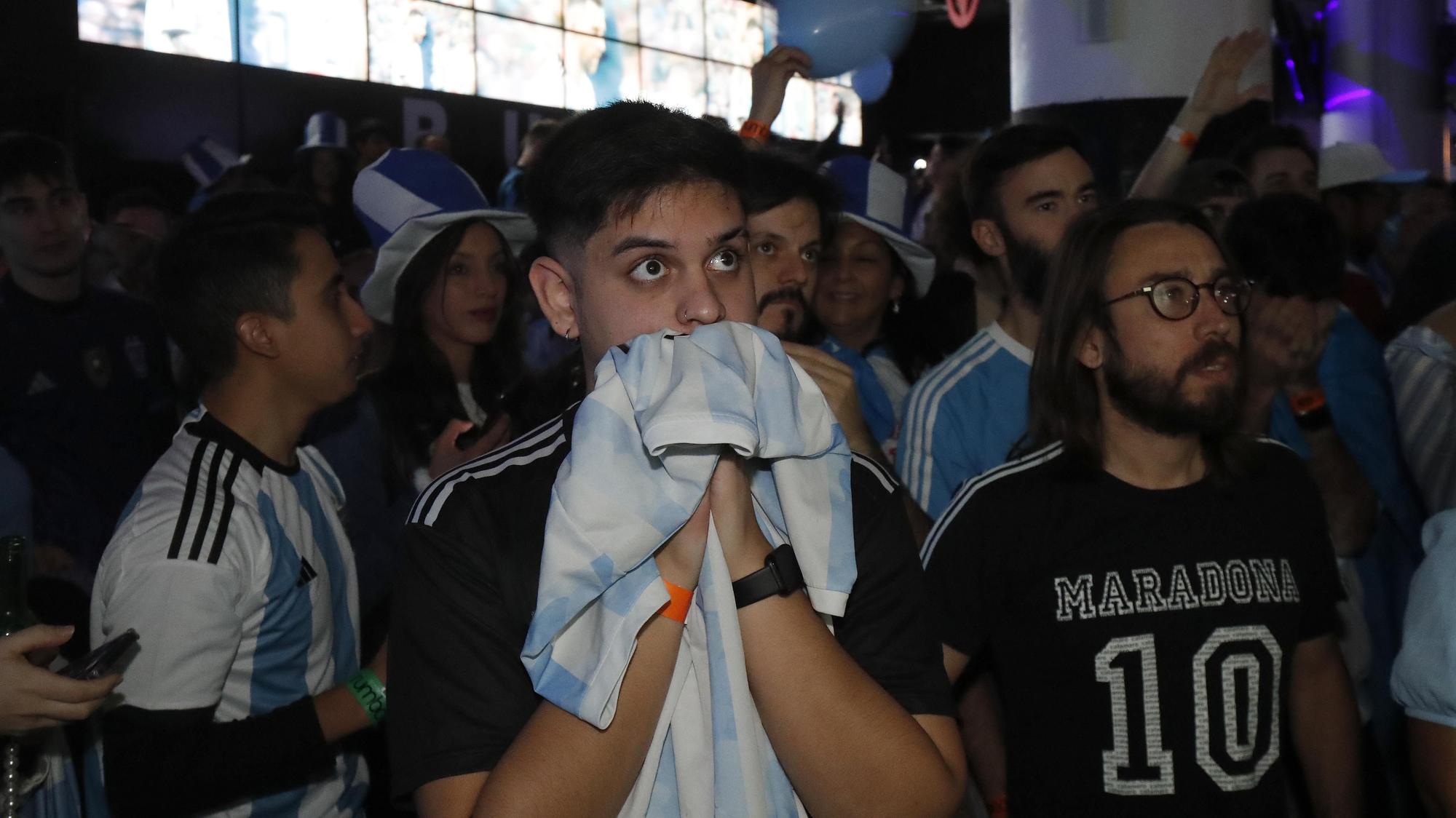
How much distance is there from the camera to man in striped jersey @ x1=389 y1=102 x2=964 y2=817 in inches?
54.4

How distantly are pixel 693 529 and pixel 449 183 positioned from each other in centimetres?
229

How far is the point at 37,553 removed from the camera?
324 centimetres

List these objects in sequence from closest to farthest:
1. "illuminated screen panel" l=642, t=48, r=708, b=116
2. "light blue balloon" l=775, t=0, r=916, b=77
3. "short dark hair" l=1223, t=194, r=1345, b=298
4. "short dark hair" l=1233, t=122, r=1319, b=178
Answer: "short dark hair" l=1223, t=194, r=1345, b=298
"light blue balloon" l=775, t=0, r=916, b=77
"short dark hair" l=1233, t=122, r=1319, b=178
"illuminated screen panel" l=642, t=48, r=708, b=116

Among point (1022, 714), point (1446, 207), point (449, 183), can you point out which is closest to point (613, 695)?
point (1022, 714)

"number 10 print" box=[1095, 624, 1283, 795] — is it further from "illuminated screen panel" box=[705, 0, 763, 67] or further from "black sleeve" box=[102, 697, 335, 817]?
"illuminated screen panel" box=[705, 0, 763, 67]

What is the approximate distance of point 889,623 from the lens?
157 centimetres

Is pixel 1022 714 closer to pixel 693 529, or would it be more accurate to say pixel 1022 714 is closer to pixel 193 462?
pixel 693 529

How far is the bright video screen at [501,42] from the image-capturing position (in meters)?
8.24

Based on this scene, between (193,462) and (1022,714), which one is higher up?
(193,462)

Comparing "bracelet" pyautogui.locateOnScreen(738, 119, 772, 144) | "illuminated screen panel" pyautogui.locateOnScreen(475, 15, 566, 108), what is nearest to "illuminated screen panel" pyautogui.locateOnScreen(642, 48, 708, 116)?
"illuminated screen panel" pyautogui.locateOnScreen(475, 15, 566, 108)

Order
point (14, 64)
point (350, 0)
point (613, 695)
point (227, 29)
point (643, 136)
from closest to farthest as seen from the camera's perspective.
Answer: point (613, 695) < point (643, 136) < point (14, 64) < point (227, 29) < point (350, 0)

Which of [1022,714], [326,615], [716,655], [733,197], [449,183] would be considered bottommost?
[1022,714]

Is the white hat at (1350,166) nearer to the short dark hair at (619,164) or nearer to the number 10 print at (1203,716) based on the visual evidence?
the number 10 print at (1203,716)

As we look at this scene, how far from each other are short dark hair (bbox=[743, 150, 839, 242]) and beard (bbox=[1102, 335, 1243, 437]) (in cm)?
81
